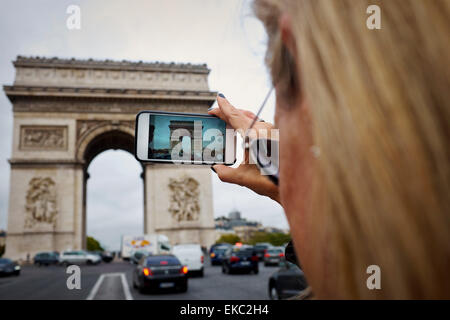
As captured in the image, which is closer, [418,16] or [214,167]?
[418,16]

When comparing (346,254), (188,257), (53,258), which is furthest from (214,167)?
(53,258)

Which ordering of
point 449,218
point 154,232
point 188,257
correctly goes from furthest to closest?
point 154,232 → point 188,257 → point 449,218

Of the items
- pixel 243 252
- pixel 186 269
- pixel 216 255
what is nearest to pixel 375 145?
pixel 186 269

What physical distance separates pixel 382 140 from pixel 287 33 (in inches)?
8.2

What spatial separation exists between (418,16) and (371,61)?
74 millimetres

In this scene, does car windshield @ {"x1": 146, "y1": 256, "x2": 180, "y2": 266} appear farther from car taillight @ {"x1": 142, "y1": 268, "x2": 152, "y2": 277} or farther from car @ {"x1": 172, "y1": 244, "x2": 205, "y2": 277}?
car @ {"x1": 172, "y1": 244, "x2": 205, "y2": 277}

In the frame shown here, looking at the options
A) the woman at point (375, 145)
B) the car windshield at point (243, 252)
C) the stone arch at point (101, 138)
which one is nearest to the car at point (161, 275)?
the car windshield at point (243, 252)

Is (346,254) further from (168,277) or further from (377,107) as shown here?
(168,277)

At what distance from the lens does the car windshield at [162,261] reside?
12.3 m

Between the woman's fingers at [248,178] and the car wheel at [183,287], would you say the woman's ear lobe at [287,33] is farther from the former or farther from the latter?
the car wheel at [183,287]

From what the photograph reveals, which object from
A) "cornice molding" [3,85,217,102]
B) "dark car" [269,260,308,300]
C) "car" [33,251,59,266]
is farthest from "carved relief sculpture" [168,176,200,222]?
"dark car" [269,260,308,300]

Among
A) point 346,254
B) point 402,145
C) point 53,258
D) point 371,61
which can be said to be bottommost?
point 53,258

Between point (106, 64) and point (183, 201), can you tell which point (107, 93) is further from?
A: point (183, 201)

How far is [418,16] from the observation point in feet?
1.60
